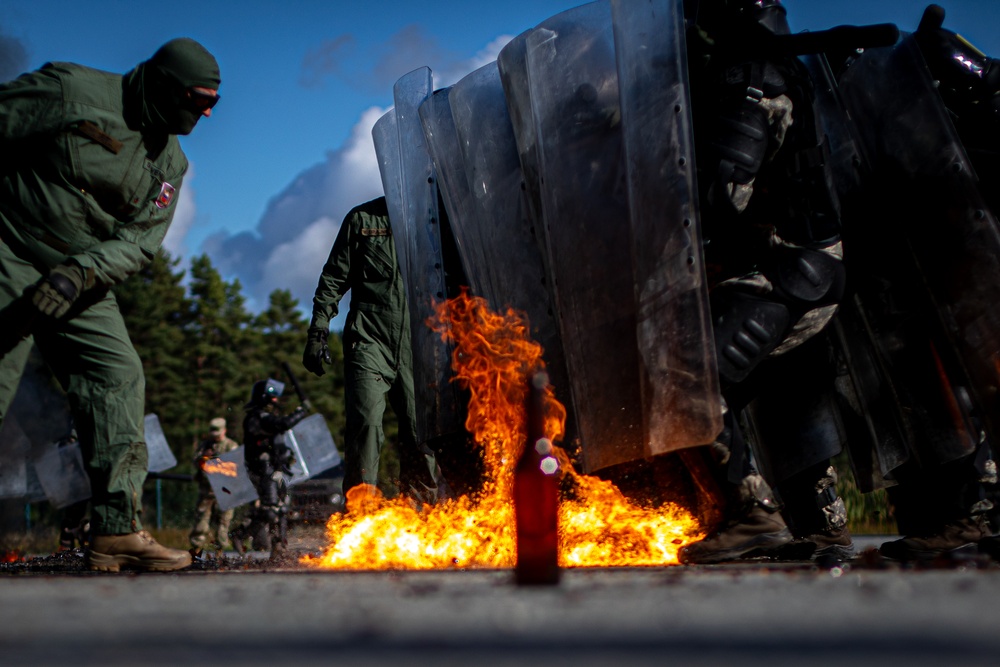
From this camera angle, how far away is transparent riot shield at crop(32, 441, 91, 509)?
9.19 m

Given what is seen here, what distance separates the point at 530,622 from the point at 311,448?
877 centimetres

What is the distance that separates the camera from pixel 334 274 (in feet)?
21.1

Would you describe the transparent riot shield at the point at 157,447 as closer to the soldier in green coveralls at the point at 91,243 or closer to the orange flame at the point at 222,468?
the orange flame at the point at 222,468

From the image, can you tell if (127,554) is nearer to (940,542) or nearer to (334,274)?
(334,274)

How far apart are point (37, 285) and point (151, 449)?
7.91 metres

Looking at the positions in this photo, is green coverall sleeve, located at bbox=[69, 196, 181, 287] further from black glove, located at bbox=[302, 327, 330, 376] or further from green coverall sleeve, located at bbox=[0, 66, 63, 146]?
black glove, located at bbox=[302, 327, 330, 376]

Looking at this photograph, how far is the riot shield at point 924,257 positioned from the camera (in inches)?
150

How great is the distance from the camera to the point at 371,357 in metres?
6.09

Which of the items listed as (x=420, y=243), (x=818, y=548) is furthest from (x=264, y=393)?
(x=818, y=548)

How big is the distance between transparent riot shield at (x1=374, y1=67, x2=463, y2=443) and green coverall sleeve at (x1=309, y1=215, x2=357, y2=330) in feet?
3.93

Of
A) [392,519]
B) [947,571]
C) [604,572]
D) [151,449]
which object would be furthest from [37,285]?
Answer: [151,449]

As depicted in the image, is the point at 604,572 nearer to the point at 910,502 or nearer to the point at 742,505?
the point at 742,505

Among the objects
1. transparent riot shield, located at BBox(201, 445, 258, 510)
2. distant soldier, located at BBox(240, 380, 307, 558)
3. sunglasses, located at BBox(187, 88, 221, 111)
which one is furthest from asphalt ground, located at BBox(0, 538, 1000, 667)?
transparent riot shield, located at BBox(201, 445, 258, 510)

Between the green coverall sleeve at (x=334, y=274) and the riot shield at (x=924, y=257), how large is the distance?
326cm
